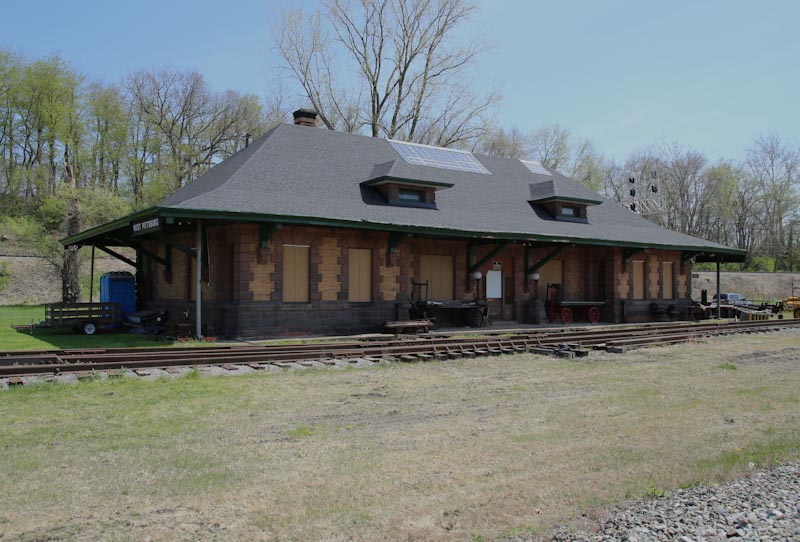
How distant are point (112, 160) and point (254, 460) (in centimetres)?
4082

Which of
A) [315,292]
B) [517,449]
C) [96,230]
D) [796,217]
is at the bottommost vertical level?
[517,449]

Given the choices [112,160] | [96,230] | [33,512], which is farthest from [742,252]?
[112,160]

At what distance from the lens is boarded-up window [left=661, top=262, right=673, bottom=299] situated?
28.9 metres

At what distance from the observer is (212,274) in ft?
61.2

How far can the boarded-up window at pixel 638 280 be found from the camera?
91.2 feet

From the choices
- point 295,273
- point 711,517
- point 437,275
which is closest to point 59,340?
point 295,273

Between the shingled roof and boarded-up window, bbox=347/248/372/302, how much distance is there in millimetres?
1274

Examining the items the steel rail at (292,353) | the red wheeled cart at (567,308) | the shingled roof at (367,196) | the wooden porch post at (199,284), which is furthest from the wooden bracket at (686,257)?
the wooden porch post at (199,284)

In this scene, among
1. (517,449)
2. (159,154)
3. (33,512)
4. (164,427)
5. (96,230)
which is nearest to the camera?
(33,512)

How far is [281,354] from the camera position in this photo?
12.9 meters

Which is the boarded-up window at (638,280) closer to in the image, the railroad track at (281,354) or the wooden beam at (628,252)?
the wooden beam at (628,252)

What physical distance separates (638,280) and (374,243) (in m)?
13.4

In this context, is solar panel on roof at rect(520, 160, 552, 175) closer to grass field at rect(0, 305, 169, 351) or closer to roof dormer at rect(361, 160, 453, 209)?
roof dormer at rect(361, 160, 453, 209)

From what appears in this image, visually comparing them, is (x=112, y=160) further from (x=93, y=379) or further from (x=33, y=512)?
(x=33, y=512)
